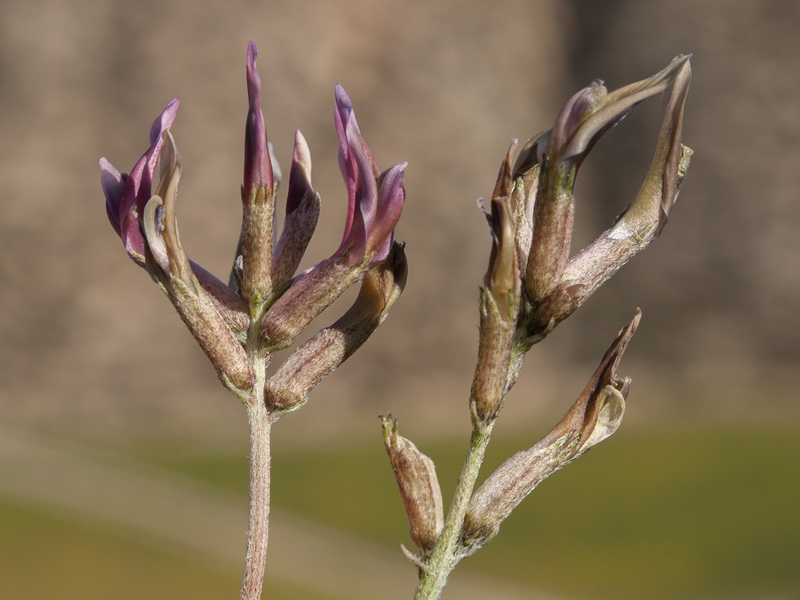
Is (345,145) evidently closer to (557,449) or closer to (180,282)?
(180,282)

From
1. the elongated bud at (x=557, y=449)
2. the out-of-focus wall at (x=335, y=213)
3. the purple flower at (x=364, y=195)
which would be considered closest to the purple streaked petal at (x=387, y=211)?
the purple flower at (x=364, y=195)

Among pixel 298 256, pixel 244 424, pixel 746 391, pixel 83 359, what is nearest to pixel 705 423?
pixel 746 391

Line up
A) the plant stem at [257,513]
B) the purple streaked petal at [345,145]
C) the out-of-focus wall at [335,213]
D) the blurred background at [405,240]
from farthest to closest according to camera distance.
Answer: the out-of-focus wall at [335,213], the blurred background at [405,240], the purple streaked petal at [345,145], the plant stem at [257,513]

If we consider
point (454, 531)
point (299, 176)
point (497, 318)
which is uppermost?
point (299, 176)

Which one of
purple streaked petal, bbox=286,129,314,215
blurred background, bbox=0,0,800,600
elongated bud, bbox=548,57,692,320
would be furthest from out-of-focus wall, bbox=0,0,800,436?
elongated bud, bbox=548,57,692,320

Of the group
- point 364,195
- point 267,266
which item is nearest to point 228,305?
point 267,266

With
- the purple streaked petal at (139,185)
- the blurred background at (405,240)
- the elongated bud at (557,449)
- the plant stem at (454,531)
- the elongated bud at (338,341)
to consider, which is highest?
the blurred background at (405,240)

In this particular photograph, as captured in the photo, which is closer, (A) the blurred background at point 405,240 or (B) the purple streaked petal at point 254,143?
(B) the purple streaked petal at point 254,143

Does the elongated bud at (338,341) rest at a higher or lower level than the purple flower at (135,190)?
lower

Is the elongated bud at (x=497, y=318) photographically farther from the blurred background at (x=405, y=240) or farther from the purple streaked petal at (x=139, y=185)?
the blurred background at (x=405, y=240)
